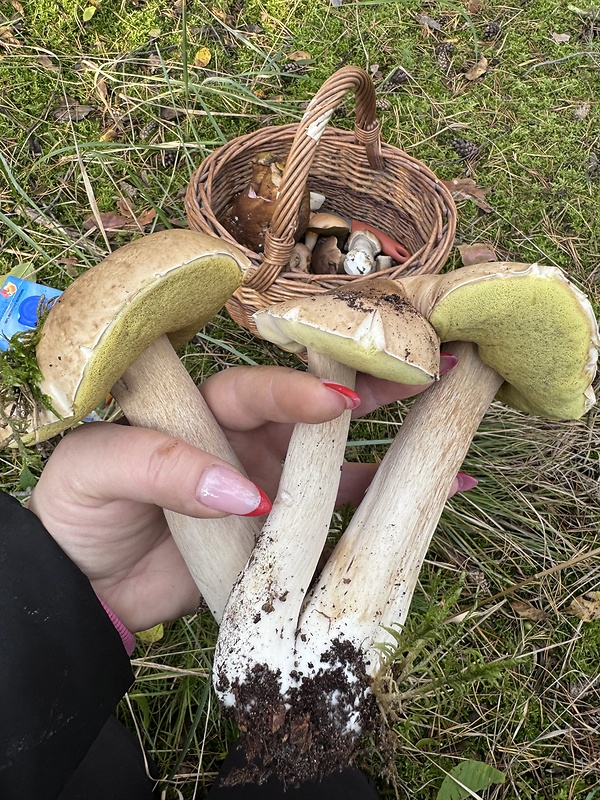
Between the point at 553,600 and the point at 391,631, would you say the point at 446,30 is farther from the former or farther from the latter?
the point at 391,631

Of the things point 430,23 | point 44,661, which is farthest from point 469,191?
point 44,661

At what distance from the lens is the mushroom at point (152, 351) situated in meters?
0.97

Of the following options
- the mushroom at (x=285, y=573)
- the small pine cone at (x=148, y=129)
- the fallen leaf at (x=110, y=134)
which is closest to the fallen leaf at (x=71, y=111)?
the fallen leaf at (x=110, y=134)

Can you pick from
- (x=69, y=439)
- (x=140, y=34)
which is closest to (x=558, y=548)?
(x=69, y=439)

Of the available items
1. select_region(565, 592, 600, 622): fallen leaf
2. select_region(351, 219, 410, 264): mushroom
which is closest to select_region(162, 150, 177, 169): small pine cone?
select_region(351, 219, 410, 264): mushroom

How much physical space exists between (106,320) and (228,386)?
0.52 m

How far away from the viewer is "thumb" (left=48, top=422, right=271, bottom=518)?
1.09 m

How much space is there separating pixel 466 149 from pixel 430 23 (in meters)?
0.73

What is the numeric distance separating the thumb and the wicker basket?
691 mm

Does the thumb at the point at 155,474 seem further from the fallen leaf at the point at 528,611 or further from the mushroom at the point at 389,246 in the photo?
the mushroom at the point at 389,246

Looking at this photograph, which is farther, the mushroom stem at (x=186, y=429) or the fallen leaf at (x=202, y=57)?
the fallen leaf at (x=202, y=57)

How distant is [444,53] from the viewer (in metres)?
2.76

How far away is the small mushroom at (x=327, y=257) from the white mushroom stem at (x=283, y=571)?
1069 mm

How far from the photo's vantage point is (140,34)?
8.54ft
